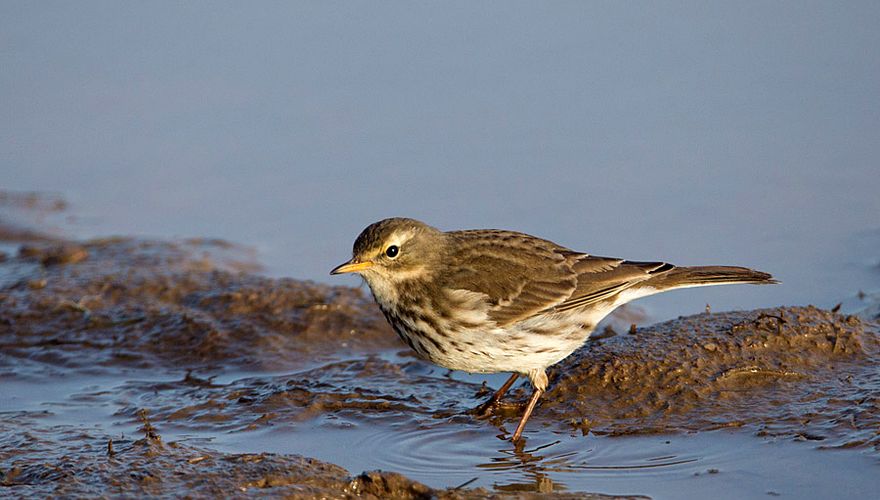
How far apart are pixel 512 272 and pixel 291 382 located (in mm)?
1672

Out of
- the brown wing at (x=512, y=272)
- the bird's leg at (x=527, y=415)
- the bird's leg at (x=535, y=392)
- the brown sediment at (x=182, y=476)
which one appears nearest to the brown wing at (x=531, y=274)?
the brown wing at (x=512, y=272)

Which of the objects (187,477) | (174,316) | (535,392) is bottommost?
(187,477)

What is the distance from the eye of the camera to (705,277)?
25.2 feet

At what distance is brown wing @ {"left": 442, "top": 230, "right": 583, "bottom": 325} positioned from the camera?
24.1ft

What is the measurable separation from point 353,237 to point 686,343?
13.8 feet

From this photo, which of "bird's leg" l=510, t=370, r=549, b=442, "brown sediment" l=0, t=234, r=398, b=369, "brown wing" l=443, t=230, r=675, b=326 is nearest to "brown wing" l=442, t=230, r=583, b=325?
"brown wing" l=443, t=230, r=675, b=326

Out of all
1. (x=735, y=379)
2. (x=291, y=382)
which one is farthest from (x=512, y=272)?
(x=291, y=382)

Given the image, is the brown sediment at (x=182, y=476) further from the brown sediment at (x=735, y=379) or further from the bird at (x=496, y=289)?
the brown sediment at (x=735, y=379)

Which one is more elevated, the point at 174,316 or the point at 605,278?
the point at 605,278

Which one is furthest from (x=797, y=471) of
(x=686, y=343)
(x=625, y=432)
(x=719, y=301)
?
(x=719, y=301)

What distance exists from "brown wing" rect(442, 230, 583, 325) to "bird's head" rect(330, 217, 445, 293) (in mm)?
223

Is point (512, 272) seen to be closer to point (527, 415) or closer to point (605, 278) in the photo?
point (605, 278)

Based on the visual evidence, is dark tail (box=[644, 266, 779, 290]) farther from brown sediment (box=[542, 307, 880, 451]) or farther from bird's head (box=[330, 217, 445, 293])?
bird's head (box=[330, 217, 445, 293])

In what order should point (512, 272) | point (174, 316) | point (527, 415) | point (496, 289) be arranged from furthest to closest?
1. point (174, 316)
2. point (512, 272)
3. point (496, 289)
4. point (527, 415)
